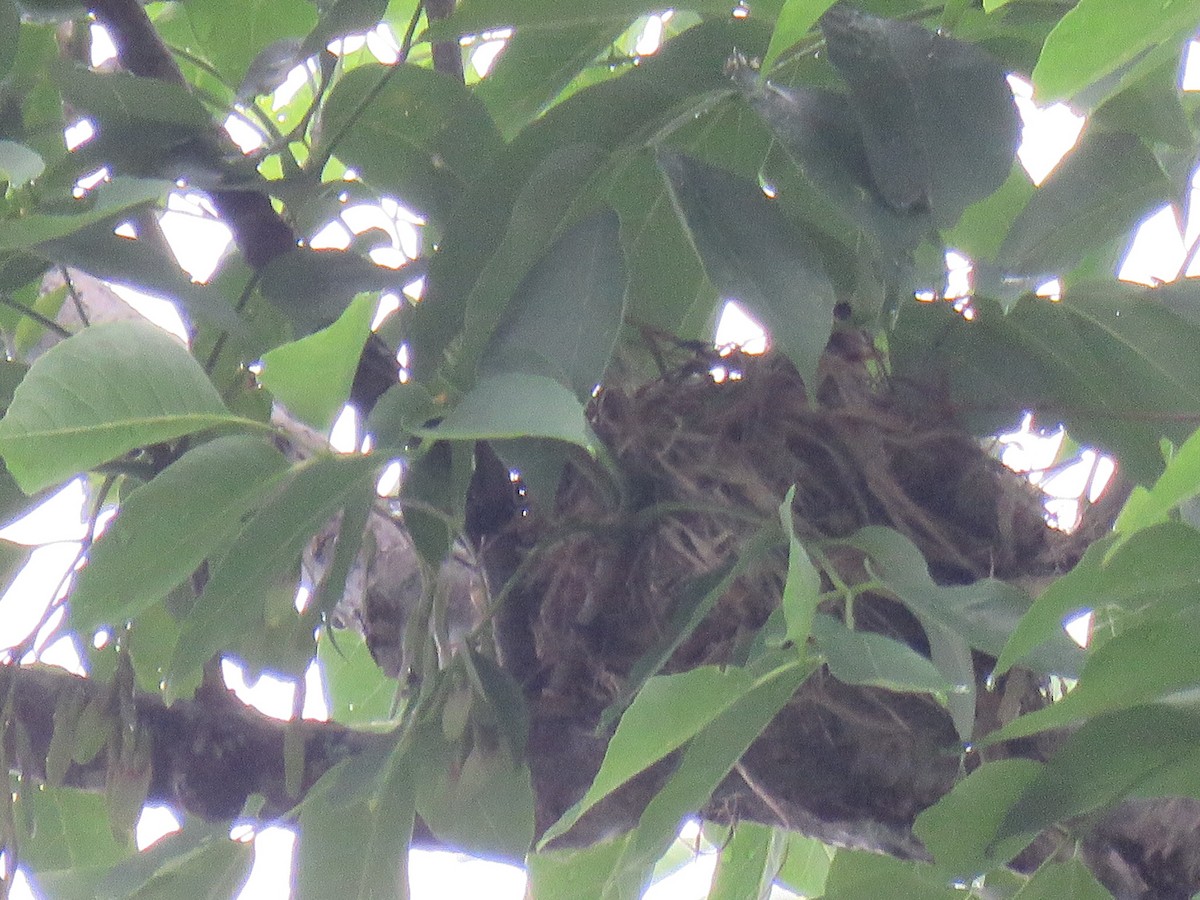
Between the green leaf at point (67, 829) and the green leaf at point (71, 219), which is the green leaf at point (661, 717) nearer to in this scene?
the green leaf at point (71, 219)

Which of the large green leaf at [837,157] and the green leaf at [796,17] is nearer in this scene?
the green leaf at [796,17]

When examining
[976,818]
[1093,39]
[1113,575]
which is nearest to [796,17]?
[1093,39]

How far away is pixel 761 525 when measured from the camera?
77 cm

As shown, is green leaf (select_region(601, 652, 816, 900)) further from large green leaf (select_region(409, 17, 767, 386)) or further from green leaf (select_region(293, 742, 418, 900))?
large green leaf (select_region(409, 17, 767, 386))

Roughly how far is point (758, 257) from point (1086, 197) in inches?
7.6

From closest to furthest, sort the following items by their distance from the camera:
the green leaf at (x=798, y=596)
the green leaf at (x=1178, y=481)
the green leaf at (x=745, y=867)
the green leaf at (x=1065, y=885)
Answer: the green leaf at (x=1178, y=481) < the green leaf at (x=798, y=596) < the green leaf at (x=1065, y=885) < the green leaf at (x=745, y=867)

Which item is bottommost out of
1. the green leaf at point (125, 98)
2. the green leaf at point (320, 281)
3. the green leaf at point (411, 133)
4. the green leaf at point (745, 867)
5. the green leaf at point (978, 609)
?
the green leaf at point (745, 867)

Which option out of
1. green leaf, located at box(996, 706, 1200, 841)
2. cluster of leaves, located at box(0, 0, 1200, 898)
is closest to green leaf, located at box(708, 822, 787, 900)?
cluster of leaves, located at box(0, 0, 1200, 898)

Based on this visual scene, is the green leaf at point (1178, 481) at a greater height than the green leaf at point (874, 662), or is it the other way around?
the green leaf at point (1178, 481)

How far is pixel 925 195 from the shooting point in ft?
2.08

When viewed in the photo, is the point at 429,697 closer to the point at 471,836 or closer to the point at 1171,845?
the point at 471,836

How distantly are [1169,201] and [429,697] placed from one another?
1.59 feet

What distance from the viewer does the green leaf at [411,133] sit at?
771mm

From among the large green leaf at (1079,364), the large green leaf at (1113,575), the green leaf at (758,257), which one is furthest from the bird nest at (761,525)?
the large green leaf at (1113,575)
